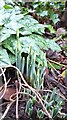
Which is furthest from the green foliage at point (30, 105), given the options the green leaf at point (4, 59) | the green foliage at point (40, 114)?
the green leaf at point (4, 59)

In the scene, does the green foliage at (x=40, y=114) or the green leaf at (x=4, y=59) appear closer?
the green foliage at (x=40, y=114)

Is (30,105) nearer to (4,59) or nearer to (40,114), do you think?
(40,114)

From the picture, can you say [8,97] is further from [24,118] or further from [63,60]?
[63,60]

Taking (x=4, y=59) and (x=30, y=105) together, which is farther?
(x=4, y=59)

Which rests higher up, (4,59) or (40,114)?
(4,59)

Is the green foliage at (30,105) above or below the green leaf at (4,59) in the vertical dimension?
below

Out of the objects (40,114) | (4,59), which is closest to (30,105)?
(40,114)

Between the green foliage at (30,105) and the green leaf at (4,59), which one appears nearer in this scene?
the green foliage at (30,105)

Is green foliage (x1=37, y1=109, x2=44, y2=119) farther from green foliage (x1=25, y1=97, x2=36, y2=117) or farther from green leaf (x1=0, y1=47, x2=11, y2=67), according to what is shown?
green leaf (x1=0, y1=47, x2=11, y2=67)

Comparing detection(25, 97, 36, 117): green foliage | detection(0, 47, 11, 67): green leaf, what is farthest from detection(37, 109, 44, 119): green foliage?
detection(0, 47, 11, 67): green leaf

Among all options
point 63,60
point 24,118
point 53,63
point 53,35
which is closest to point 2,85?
point 24,118

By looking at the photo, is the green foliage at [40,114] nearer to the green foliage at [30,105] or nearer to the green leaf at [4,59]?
the green foliage at [30,105]
